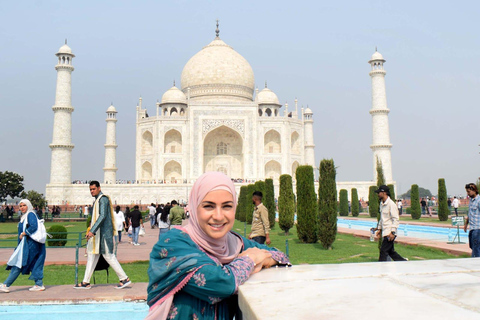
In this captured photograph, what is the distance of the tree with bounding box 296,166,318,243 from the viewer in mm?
9555

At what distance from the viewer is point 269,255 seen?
→ 1.75 m

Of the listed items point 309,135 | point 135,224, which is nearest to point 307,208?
point 135,224

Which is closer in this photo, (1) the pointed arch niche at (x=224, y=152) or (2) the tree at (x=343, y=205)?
(2) the tree at (x=343, y=205)

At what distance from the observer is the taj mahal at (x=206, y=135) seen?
27.3 metres

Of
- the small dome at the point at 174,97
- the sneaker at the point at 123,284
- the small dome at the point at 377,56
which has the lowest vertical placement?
the sneaker at the point at 123,284

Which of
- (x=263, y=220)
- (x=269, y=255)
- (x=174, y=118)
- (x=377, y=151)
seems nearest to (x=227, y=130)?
(x=174, y=118)

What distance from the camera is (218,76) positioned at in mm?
33500

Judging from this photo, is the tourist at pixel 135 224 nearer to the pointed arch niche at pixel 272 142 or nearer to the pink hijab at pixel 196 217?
the pink hijab at pixel 196 217

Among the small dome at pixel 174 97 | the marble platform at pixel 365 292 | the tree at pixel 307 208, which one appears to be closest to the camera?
the marble platform at pixel 365 292

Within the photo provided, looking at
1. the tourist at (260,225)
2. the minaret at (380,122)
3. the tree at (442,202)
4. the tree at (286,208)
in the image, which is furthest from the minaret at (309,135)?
the tourist at (260,225)

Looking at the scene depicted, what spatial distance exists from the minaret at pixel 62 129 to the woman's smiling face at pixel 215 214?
2775 centimetres

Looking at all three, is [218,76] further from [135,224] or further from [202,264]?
[202,264]

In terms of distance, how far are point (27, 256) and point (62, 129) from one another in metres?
24.5

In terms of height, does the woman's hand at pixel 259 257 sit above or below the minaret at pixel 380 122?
below
